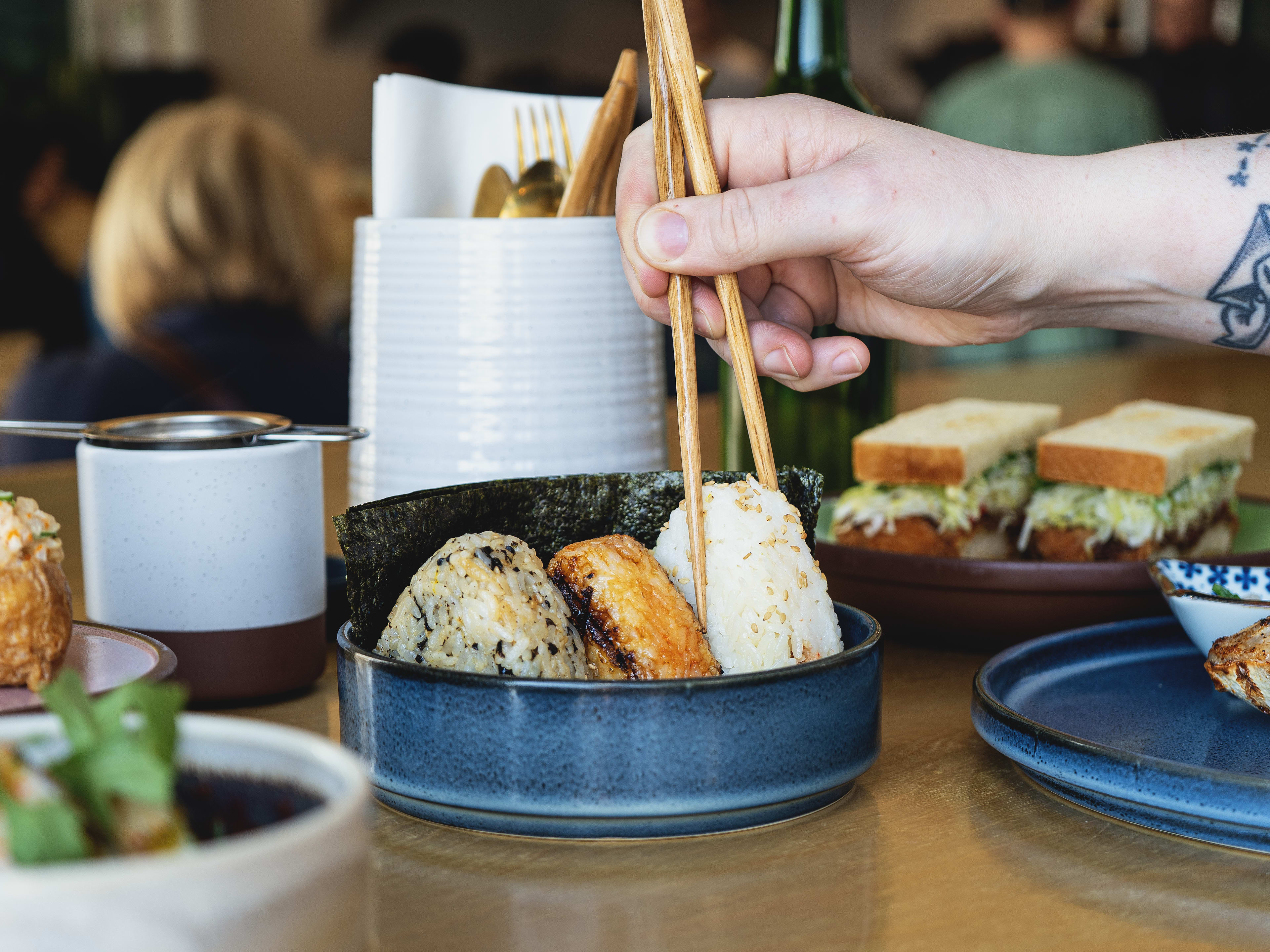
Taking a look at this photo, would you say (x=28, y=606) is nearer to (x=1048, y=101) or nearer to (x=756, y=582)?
(x=756, y=582)

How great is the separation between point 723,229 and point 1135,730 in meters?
0.37

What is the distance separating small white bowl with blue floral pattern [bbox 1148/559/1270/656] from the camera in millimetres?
774

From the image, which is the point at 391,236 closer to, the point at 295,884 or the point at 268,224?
the point at 295,884

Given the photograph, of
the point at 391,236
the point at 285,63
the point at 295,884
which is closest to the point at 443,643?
the point at 295,884

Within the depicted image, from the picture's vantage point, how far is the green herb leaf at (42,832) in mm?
321

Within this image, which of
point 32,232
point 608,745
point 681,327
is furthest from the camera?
point 32,232

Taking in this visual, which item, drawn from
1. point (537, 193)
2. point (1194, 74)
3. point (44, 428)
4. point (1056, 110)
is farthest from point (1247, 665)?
point (1194, 74)

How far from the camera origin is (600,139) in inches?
38.4

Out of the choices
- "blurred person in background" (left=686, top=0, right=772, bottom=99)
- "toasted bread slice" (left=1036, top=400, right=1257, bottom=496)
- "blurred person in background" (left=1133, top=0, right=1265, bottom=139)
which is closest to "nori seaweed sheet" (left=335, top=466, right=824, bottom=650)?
"toasted bread slice" (left=1036, top=400, right=1257, bottom=496)

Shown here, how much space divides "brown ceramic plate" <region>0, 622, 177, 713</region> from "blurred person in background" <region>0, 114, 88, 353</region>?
485 cm

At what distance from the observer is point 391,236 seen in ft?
3.18

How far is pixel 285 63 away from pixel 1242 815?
5.94m

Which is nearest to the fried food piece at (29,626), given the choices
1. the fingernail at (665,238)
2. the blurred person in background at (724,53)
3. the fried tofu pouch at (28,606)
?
the fried tofu pouch at (28,606)

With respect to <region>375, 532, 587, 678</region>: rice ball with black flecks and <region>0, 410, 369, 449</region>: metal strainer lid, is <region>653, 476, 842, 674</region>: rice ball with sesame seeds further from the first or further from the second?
<region>0, 410, 369, 449</region>: metal strainer lid
